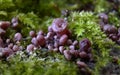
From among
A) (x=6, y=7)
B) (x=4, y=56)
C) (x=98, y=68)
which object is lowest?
(x=98, y=68)

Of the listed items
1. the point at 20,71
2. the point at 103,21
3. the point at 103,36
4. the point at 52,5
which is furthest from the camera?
the point at 52,5

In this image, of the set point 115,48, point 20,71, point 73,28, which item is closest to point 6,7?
point 73,28

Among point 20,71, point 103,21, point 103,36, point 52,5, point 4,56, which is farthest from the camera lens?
point 52,5

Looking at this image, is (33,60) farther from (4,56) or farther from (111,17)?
(111,17)

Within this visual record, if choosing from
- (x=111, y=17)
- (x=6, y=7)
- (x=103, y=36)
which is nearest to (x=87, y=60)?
(x=103, y=36)

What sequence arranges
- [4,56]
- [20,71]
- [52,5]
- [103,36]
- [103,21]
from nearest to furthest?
[20,71] < [4,56] < [103,36] < [103,21] < [52,5]

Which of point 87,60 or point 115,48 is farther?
point 115,48

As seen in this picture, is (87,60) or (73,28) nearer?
(87,60)

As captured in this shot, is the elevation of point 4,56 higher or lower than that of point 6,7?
lower

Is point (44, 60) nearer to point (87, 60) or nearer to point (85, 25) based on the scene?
point (87, 60)
